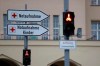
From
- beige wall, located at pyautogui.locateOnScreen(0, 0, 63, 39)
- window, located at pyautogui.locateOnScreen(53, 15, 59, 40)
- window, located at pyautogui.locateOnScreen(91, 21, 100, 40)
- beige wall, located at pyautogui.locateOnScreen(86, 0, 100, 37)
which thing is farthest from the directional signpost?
beige wall, located at pyautogui.locateOnScreen(86, 0, 100, 37)

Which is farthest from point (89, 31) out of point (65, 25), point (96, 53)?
point (65, 25)

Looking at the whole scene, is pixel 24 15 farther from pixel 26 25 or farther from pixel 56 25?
pixel 56 25

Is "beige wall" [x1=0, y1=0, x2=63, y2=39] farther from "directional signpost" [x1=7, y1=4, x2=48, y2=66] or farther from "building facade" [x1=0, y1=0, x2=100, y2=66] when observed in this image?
"directional signpost" [x1=7, y1=4, x2=48, y2=66]

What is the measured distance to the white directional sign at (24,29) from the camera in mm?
20513

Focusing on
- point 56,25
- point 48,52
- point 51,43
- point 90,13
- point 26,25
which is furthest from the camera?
point 90,13

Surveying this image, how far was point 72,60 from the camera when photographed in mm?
34312

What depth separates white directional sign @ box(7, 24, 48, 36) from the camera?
20513mm

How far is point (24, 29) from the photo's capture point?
20.7 metres

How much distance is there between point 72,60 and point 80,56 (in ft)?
2.00

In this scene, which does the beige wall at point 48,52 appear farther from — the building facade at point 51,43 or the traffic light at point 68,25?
the traffic light at point 68,25

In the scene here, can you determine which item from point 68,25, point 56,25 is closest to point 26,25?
point 68,25

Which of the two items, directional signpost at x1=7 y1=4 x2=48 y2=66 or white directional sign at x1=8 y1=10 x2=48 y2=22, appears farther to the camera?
white directional sign at x1=8 y1=10 x2=48 y2=22

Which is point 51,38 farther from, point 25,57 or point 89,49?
point 25,57

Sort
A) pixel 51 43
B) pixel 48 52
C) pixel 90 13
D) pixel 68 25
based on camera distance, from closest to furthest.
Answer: pixel 68 25 < pixel 51 43 < pixel 48 52 < pixel 90 13
